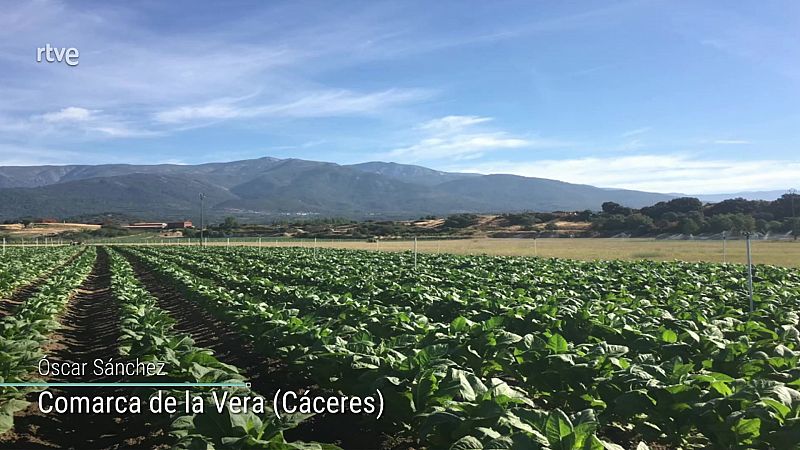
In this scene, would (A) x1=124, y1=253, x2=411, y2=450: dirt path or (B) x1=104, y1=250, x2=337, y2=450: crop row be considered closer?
(B) x1=104, y1=250, x2=337, y2=450: crop row

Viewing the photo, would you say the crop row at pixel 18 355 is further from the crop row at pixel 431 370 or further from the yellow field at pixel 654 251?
the yellow field at pixel 654 251

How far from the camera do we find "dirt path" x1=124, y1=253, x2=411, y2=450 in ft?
18.2

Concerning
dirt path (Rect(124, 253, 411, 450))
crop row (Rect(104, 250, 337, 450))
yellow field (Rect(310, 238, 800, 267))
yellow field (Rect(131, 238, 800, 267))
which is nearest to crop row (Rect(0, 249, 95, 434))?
crop row (Rect(104, 250, 337, 450))

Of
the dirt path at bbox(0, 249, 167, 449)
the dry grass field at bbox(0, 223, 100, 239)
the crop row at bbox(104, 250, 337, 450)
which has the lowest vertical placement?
the dirt path at bbox(0, 249, 167, 449)

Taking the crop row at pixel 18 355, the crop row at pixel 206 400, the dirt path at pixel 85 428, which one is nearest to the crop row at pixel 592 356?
the crop row at pixel 206 400

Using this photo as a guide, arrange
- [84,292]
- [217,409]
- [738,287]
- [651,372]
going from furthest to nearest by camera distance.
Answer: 1. [84,292]
2. [738,287]
3. [651,372]
4. [217,409]

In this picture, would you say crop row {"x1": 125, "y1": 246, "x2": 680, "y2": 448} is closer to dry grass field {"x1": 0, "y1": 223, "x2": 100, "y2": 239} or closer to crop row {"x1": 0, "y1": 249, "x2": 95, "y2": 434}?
crop row {"x1": 0, "y1": 249, "x2": 95, "y2": 434}

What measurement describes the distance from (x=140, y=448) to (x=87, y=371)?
393 cm

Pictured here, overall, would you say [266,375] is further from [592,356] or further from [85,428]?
[592,356]

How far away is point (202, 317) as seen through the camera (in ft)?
45.5

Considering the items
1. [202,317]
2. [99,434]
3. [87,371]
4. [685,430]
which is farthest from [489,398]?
[202,317]

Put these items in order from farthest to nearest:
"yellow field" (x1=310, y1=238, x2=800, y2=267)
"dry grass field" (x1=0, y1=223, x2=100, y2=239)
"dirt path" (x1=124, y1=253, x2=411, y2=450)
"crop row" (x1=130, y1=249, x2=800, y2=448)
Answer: "dry grass field" (x1=0, y1=223, x2=100, y2=239), "yellow field" (x1=310, y1=238, x2=800, y2=267), "dirt path" (x1=124, y1=253, x2=411, y2=450), "crop row" (x1=130, y1=249, x2=800, y2=448)

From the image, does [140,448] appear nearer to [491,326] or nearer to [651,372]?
[491,326]

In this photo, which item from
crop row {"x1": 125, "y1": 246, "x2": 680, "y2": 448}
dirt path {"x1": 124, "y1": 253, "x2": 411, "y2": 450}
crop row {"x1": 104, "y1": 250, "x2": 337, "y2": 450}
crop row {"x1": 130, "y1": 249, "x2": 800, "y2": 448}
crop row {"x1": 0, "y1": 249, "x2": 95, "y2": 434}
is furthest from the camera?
dirt path {"x1": 124, "y1": 253, "x2": 411, "y2": 450}
